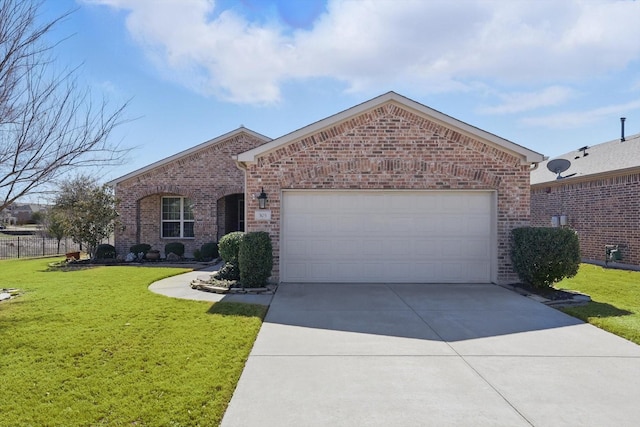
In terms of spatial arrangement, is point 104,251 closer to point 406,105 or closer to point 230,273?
point 230,273

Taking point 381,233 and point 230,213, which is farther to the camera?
point 230,213

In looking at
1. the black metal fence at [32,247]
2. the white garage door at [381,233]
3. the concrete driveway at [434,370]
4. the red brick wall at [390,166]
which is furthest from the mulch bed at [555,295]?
the black metal fence at [32,247]

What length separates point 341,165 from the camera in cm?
959

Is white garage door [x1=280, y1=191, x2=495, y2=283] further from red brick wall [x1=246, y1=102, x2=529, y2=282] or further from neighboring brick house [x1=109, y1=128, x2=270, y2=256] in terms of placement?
neighboring brick house [x1=109, y1=128, x2=270, y2=256]

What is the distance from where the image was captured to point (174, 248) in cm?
1603

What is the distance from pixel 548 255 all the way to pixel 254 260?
633 centimetres

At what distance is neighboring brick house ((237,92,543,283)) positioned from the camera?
Answer: 959 cm

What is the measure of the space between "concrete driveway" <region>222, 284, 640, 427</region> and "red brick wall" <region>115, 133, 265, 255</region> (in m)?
10.1

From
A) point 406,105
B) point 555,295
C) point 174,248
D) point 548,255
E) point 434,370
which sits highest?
point 406,105

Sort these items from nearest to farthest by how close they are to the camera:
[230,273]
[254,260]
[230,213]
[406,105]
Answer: [254,260], [406,105], [230,273], [230,213]

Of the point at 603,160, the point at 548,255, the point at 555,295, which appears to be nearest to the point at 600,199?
the point at 603,160

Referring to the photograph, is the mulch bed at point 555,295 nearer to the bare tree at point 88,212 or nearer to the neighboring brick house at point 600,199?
the neighboring brick house at point 600,199

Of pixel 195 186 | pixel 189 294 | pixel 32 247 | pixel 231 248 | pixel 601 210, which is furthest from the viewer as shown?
pixel 32 247

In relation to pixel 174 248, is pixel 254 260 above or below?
above
